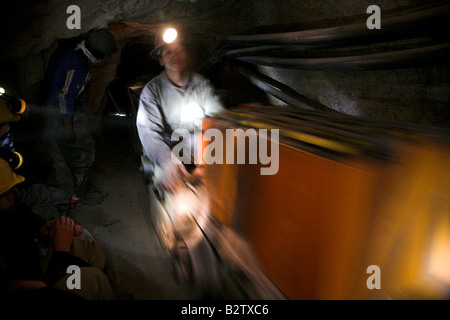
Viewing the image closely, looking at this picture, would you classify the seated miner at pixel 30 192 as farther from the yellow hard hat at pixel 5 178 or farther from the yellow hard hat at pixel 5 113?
the yellow hard hat at pixel 5 178

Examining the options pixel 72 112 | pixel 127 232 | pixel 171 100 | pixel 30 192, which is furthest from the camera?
pixel 72 112

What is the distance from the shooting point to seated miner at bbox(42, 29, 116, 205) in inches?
151

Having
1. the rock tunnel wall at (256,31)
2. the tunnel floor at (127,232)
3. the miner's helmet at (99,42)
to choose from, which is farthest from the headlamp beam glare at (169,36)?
the tunnel floor at (127,232)

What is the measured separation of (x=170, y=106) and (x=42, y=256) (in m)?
2.04

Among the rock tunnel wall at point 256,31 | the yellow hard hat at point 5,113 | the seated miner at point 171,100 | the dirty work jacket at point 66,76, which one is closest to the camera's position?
the rock tunnel wall at point 256,31

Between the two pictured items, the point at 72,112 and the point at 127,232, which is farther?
the point at 72,112

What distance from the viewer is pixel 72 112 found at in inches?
159

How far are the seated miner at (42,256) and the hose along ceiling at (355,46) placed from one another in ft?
8.93

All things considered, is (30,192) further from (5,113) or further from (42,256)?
(42,256)

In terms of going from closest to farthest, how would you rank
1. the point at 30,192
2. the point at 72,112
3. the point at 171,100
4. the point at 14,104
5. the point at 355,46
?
the point at 355,46 → the point at 14,104 → the point at 171,100 → the point at 30,192 → the point at 72,112

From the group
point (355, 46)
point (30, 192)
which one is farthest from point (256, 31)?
point (30, 192)

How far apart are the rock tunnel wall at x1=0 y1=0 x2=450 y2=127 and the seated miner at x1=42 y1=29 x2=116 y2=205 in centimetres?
22

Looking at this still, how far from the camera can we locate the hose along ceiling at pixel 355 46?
5.42 ft
